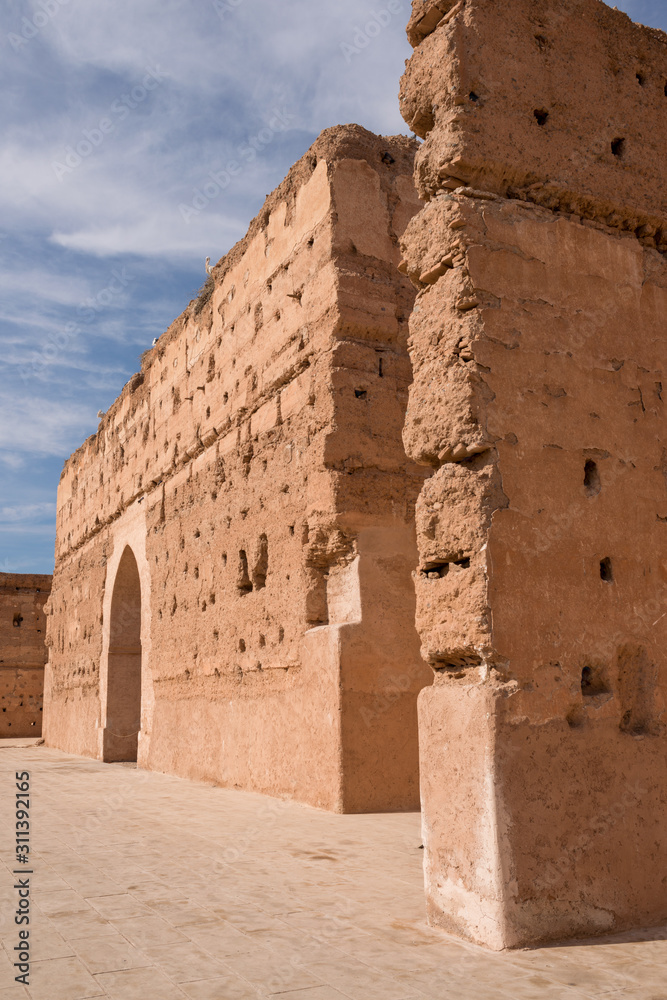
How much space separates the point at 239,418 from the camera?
8.55 meters

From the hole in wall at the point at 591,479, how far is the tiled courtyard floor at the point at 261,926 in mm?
1743

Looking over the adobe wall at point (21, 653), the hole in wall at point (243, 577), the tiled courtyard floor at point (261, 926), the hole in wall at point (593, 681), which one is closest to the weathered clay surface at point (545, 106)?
the hole in wall at point (593, 681)

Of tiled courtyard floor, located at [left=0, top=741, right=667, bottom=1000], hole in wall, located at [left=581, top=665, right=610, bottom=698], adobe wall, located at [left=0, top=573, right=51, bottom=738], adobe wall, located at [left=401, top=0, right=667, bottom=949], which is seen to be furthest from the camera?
adobe wall, located at [left=0, top=573, right=51, bottom=738]

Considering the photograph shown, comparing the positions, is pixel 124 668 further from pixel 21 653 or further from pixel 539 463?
pixel 539 463

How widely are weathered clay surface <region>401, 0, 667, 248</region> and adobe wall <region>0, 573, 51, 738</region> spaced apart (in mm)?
20328

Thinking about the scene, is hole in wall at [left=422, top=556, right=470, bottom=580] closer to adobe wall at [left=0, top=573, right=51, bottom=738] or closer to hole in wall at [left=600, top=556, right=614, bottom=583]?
hole in wall at [left=600, top=556, right=614, bottom=583]

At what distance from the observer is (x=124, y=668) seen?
516 inches

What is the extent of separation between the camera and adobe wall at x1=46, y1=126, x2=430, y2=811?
630cm

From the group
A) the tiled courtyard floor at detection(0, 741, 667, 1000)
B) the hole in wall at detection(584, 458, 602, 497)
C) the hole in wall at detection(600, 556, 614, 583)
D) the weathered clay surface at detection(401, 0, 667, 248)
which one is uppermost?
the weathered clay surface at detection(401, 0, 667, 248)

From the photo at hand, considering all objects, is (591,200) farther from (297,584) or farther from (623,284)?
(297,584)

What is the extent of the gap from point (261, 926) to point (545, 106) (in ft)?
12.3

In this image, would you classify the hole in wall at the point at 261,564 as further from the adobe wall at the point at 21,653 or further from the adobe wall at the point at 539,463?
the adobe wall at the point at 21,653

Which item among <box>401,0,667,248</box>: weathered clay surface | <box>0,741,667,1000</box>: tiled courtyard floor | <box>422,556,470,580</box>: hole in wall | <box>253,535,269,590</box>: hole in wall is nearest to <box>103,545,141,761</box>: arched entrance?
<box>253,535,269,590</box>: hole in wall

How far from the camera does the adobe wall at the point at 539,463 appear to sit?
128 inches
